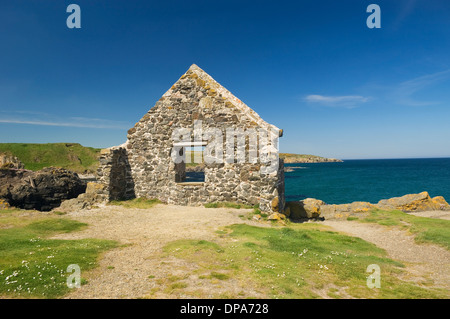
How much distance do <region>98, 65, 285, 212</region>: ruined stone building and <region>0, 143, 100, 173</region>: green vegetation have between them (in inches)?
2806

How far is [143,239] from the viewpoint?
812 centimetres

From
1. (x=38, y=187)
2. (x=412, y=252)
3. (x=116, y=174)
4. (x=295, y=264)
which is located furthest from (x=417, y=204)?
(x=38, y=187)

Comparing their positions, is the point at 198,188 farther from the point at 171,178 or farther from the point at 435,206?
the point at 435,206

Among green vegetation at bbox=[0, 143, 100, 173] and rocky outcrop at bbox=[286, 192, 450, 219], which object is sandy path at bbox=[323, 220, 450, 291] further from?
green vegetation at bbox=[0, 143, 100, 173]

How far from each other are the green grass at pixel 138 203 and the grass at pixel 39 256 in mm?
4370

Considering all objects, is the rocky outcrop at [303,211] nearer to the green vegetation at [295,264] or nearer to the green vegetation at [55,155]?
the green vegetation at [295,264]

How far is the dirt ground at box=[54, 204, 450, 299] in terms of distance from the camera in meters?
4.59

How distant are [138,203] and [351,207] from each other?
14.3 meters

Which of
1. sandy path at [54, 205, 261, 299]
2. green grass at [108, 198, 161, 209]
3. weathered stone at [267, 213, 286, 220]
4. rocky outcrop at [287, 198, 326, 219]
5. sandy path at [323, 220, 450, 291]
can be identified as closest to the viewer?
sandy path at [54, 205, 261, 299]

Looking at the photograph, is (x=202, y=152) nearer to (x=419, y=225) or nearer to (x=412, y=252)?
(x=412, y=252)

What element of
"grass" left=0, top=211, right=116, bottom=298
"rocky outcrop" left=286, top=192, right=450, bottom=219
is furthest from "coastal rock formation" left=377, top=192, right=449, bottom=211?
"grass" left=0, top=211, right=116, bottom=298

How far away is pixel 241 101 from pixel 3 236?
11715mm
